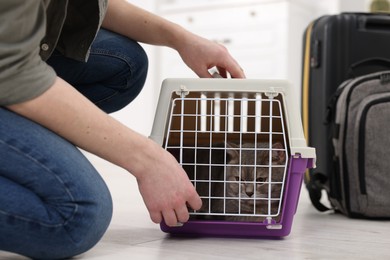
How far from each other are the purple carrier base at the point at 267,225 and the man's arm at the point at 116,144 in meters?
0.14

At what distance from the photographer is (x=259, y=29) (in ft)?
9.83

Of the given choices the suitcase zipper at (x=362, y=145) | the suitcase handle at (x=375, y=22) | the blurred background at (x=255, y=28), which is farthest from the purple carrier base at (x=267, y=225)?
the blurred background at (x=255, y=28)

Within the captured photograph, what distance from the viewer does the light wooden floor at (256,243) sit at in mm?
1064

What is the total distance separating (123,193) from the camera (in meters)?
2.16

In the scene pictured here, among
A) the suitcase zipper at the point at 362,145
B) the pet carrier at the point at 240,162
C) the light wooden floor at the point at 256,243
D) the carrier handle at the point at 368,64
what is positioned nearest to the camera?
the light wooden floor at the point at 256,243

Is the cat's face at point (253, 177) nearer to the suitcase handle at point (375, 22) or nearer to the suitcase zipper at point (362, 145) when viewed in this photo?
the suitcase zipper at point (362, 145)

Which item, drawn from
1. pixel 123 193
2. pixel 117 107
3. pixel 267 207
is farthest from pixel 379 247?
pixel 123 193

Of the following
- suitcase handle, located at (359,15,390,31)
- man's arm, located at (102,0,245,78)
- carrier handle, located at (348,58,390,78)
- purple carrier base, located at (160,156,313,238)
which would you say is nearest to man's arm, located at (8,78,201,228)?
purple carrier base, located at (160,156,313,238)

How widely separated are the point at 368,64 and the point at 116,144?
3.66 feet

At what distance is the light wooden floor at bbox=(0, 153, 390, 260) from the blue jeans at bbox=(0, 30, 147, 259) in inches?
3.1

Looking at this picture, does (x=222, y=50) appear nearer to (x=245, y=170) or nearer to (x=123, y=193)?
(x=245, y=170)

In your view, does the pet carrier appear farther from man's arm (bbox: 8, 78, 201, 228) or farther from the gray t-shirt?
the gray t-shirt

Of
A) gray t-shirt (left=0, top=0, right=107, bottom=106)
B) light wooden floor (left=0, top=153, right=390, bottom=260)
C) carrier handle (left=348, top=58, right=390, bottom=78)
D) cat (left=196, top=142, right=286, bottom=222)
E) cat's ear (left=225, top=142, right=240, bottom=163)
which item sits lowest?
light wooden floor (left=0, top=153, right=390, bottom=260)

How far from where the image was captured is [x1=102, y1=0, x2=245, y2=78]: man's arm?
134 centimetres
